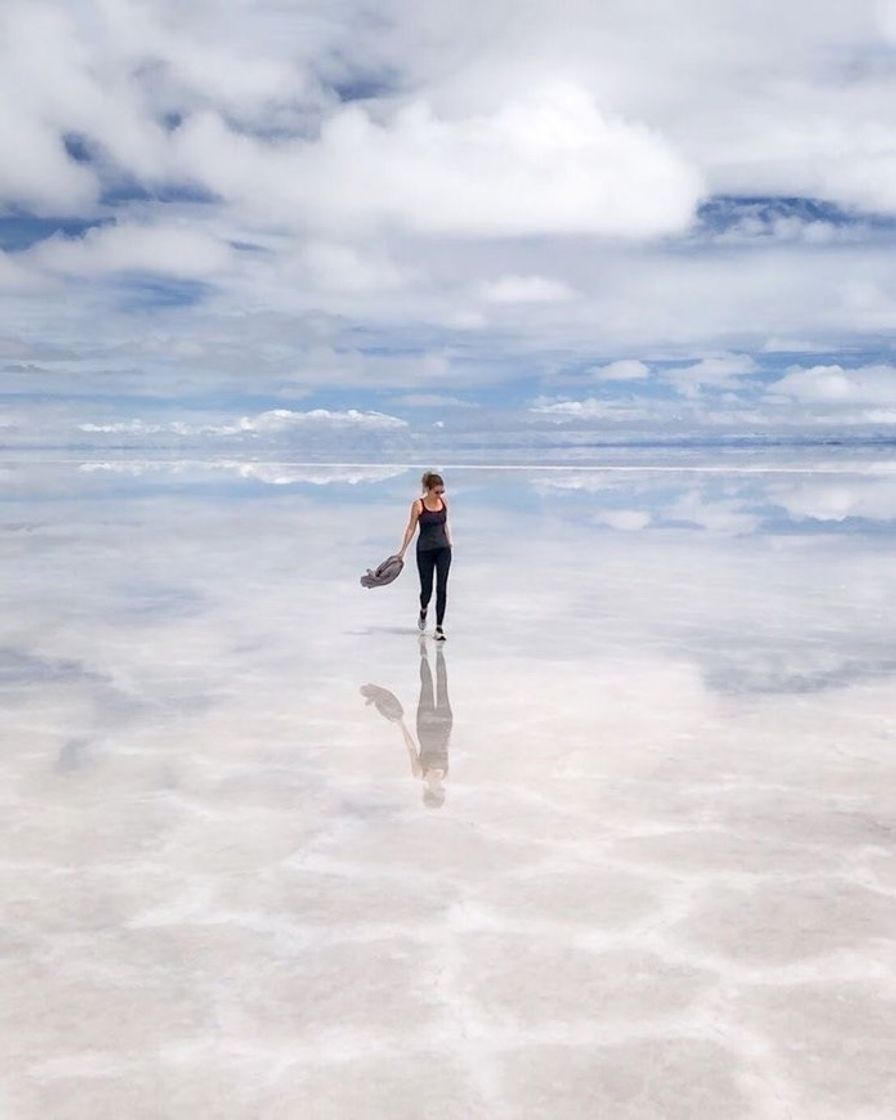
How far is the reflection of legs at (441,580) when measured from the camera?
550 inches

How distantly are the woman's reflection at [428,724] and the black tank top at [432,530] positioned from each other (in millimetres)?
1940

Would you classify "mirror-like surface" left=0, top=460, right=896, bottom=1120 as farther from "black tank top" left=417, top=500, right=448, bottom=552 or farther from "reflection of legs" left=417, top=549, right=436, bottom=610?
"black tank top" left=417, top=500, right=448, bottom=552

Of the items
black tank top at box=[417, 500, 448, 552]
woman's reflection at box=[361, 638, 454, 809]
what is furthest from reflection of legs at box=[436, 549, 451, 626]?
woman's reflection at box=[361, 638, 454, 809]

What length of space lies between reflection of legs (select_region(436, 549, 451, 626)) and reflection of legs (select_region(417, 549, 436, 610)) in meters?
0.11

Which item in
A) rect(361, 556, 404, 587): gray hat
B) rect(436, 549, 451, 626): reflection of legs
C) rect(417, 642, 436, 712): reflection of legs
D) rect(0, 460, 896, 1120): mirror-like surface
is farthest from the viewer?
rect(361, 556, 404, 587): gray hat

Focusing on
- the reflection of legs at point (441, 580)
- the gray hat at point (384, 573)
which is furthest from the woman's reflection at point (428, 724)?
the gray hat at point (384, 573)

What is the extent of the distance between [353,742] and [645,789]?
240 centimetres

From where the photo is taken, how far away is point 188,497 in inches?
1722

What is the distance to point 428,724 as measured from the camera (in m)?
9.95

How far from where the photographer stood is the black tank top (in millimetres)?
14336

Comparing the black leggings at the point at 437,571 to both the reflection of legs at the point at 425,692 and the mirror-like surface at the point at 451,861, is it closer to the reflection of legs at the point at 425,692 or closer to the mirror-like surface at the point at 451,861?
the mirror-like surface at the point at 451,861

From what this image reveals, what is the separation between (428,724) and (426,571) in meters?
4.80

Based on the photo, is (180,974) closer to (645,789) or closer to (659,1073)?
(659,1073)

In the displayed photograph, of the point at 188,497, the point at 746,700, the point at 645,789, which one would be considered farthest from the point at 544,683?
the point at 188,497
